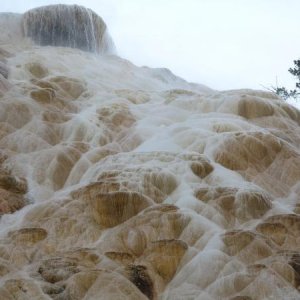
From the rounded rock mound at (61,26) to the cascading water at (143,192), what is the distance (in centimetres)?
498

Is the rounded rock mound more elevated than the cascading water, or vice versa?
the rounded rock mound

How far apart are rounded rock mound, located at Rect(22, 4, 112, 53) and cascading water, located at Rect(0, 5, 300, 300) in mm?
4982

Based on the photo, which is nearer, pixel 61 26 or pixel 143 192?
pixel 143 192

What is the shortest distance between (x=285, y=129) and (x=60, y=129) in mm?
Result: 5066

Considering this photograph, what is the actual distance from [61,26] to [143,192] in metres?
14.5

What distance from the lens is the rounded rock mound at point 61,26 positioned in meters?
22.5

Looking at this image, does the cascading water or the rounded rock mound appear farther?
the rounded rock mound

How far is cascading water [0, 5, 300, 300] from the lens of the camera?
7.48 metres

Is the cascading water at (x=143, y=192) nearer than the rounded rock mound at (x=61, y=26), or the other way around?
the cascading water at (x=143, y=192)

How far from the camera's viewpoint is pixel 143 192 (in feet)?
31.9

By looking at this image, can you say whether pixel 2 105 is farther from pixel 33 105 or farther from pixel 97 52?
pixel 97 52

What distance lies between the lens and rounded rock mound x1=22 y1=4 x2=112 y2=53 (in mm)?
22516

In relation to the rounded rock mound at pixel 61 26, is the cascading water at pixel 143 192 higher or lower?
lower

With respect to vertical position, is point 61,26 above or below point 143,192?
above
